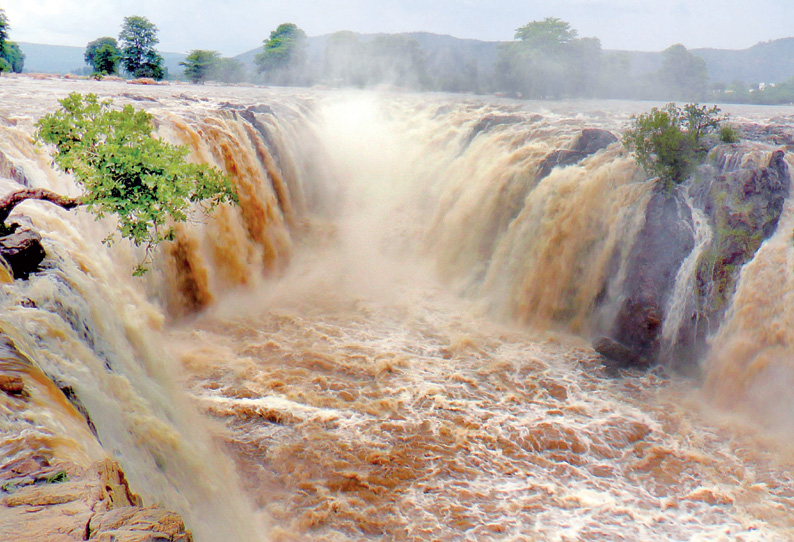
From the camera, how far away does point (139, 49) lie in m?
51.7

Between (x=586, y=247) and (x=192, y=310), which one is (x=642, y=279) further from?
(x=192, y=310)

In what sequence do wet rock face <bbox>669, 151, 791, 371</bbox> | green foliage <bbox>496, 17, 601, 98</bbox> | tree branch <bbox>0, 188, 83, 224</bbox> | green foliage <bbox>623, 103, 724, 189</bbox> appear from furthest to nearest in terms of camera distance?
green foliage <bbox>496, 17, 601, 98</bbox> → green foliage <bbox>623, 103, 724, 189</bbox> → wet rock face <bbox>669, 151, 791, 371</bbox> → tree branch <bbox>0, 188, 83, 224</bbox>

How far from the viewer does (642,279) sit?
32.7 feet

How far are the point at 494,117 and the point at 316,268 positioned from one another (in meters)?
7.65

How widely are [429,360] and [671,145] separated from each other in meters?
6.24

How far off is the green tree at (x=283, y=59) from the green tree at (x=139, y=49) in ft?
41.6

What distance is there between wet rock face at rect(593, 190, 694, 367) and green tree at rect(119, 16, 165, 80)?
53.6m

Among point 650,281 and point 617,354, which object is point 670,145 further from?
point 617,354

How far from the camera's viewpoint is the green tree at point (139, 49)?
50938 mm

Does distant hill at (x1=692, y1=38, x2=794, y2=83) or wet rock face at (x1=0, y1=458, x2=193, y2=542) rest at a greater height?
distant hill at (x1=692, y1=38, x2=794, y2=83)

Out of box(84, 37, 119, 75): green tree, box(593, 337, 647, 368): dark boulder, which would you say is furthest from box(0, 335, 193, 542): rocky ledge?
box(84, 37, 119, 75): green tree

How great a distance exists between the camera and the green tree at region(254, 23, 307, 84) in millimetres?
60062

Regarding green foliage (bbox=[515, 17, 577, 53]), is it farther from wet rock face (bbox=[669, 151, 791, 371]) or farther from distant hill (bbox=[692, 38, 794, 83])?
wet rock face (bbox=[669, 151, 791, 371])

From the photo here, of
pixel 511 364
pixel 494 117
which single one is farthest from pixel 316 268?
pixel 494 117
